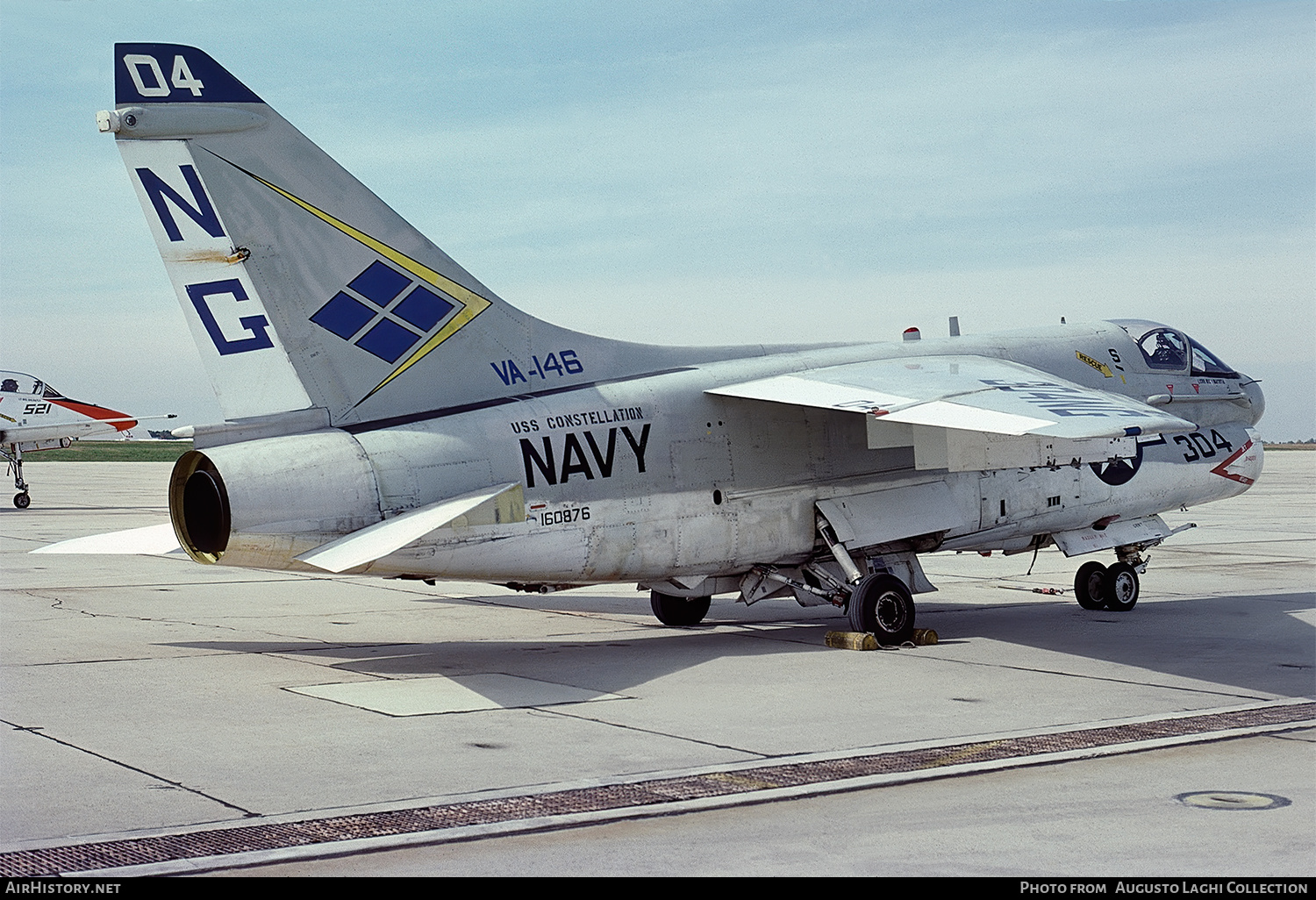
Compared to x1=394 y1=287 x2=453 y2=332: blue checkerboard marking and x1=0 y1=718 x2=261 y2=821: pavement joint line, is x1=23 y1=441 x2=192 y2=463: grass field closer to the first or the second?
x1=394 y1=287 x2=453 y2=332: blue checkerboard marking

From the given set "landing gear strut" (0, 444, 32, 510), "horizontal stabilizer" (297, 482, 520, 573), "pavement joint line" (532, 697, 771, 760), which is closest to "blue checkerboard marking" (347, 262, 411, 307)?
"horizontal stabilizer" (297, 482, 520, 573)

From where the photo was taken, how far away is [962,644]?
12742 mm

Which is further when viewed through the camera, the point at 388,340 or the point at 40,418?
the point at 40,418

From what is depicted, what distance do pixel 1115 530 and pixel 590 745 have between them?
29.3 feet

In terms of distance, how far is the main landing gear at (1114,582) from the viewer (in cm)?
1535

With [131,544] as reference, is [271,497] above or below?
above

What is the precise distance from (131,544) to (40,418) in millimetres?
27568

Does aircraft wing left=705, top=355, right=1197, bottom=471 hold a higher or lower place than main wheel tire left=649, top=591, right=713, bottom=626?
higher

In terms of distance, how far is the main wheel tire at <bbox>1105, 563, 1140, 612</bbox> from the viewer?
603 inches

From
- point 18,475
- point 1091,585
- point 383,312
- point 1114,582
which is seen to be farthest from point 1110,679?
point 18,475

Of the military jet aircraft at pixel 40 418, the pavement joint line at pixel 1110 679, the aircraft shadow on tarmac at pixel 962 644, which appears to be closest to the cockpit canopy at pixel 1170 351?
the aircraft shadow on tarmac at pixel 962 644

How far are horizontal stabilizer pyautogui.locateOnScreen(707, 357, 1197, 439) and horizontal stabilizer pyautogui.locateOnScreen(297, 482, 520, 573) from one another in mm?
3107

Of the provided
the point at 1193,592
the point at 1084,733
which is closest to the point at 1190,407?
the point at 1193,592

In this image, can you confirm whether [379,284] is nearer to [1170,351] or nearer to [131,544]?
[131,544]
